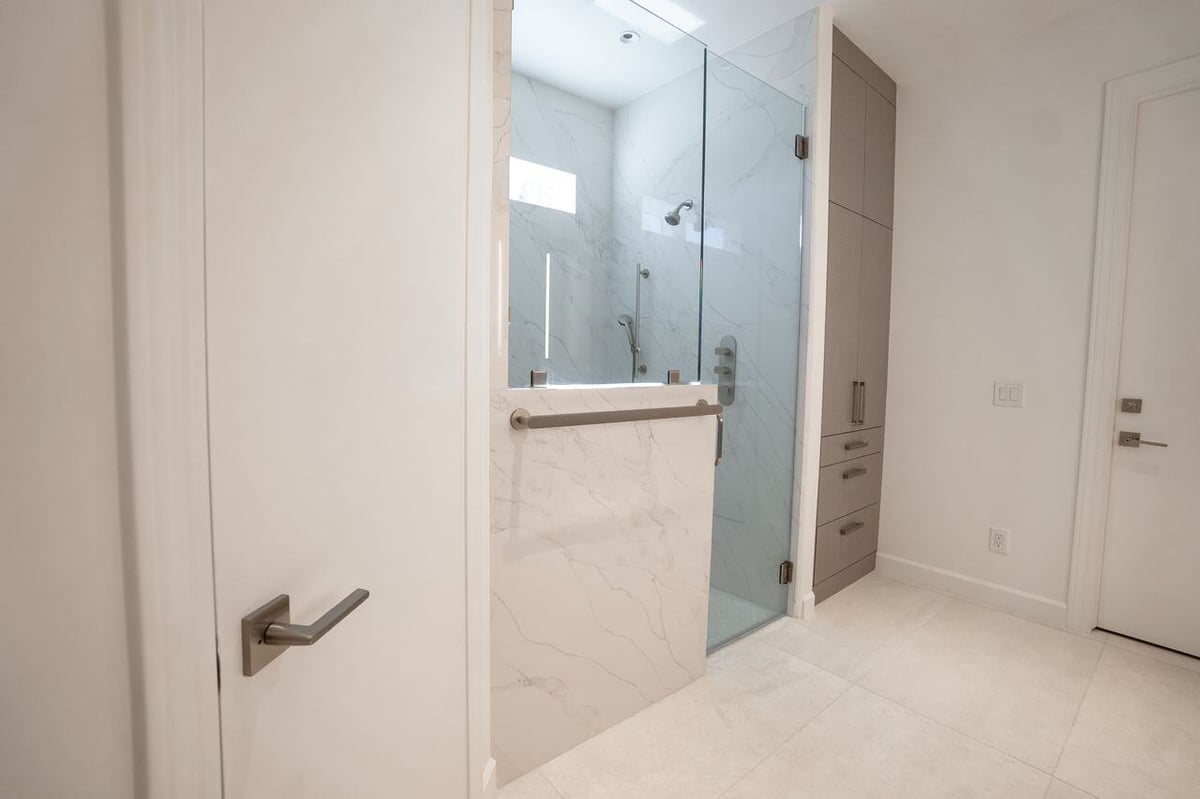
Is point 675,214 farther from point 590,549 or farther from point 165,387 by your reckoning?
point 165,387

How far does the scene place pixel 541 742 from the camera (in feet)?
4.73

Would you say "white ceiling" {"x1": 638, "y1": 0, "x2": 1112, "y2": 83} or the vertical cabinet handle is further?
the vertical cabinet handle

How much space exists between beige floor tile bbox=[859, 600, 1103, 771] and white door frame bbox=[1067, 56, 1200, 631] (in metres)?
0.30

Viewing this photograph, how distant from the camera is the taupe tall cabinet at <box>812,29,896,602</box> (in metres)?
2.40

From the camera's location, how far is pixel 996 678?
192 cm

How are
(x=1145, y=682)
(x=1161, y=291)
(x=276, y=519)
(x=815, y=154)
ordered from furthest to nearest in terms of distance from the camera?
(x=815, y=154) → (x=1161, y=291) → (x=1145, y=682) → (x=276, y=519)

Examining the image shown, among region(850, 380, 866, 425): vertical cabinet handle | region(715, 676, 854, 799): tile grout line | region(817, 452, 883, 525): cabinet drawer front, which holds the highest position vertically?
region(850, 380, 866, 425): vertical cabinet handle

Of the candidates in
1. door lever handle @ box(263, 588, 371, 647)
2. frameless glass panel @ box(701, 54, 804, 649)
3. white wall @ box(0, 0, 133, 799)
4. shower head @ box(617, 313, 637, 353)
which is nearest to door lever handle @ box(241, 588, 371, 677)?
door lever handle @ box(263, 588, 371, 647)

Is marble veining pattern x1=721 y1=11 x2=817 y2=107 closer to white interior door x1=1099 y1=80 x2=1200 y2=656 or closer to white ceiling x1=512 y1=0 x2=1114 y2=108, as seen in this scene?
white ceiling x1=512 y1=0 x2=1114 y2=108

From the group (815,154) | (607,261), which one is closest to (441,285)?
(607,261)

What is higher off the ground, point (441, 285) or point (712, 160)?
point (712, 160)

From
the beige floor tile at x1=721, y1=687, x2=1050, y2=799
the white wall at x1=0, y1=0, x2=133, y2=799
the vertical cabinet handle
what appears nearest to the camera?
the white wall at x1=0, y1=0, x2=133, y2=799

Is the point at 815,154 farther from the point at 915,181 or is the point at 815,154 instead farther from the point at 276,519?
the point at 276,519

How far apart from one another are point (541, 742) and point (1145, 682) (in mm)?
2259
